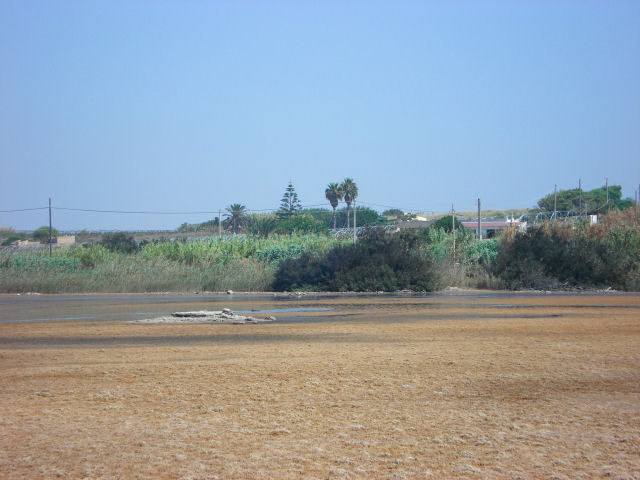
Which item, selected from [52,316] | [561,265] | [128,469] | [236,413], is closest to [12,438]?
[128,469]

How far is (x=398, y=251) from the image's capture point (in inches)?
1348

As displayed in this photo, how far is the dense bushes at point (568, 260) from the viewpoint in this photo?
3438 cm

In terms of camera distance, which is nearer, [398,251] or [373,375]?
[373,375]

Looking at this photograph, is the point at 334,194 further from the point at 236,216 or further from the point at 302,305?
the point at 302,305

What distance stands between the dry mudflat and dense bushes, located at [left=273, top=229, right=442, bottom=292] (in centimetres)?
1675

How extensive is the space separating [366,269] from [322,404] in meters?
24.4

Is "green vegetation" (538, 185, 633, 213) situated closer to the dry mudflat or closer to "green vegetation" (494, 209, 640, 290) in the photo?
"green vegetation" (494, 209, 640, 290)

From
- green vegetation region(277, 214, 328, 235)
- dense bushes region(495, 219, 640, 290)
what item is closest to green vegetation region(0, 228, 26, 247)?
green vegetation region(277, 214, 328, 235)

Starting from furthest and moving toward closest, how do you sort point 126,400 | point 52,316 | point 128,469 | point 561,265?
point 561,265
point 52,316
point 126,400
point 128,469

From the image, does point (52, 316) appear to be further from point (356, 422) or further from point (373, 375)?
point (356, 422)

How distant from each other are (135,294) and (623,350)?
24.1 m

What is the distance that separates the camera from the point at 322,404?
29.3 ft

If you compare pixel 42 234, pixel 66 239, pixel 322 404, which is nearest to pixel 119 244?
pixel 66 239

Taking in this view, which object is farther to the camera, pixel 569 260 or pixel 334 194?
pixel 334 194
